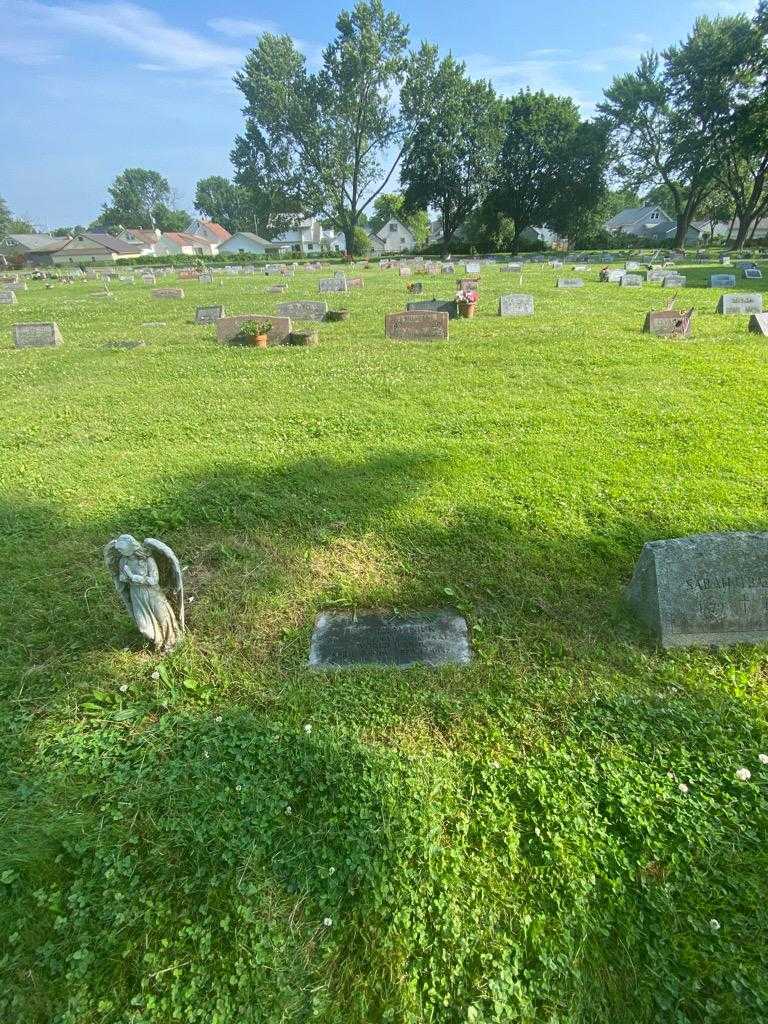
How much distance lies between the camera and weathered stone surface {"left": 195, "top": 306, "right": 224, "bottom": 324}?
561 inches

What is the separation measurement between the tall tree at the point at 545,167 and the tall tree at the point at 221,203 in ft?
255

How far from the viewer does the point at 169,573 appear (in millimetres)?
3070

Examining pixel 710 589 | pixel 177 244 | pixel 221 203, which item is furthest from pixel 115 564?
pixel 221 203

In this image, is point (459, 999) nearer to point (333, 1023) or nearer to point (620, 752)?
point (333, 1023)

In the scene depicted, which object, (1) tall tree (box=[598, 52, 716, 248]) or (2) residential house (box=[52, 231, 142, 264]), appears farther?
(2) residential house (box=[52, 231, 142, 264])

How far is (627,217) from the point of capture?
82.4m

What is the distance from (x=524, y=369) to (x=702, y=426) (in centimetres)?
316

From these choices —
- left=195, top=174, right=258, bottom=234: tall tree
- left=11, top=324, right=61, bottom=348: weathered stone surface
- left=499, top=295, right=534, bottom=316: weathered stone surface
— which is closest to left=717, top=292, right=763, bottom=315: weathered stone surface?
left=499, top=295, right=534, bottom=316: weathered stone surface

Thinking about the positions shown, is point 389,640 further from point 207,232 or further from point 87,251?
point 207,232

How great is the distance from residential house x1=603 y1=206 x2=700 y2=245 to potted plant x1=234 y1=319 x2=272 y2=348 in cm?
7589

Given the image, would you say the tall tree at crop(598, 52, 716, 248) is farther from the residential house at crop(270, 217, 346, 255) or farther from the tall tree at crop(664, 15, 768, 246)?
the residential house at crop(270, 217, 346, 255)

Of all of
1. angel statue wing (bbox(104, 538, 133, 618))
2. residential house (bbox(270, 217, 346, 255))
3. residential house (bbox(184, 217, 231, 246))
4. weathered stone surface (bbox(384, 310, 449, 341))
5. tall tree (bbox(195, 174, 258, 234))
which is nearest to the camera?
angel statue wing (bbox(104, 538, 133, 618))

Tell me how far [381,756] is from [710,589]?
6.94 ft

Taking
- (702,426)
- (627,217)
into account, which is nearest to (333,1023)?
(702,426)
